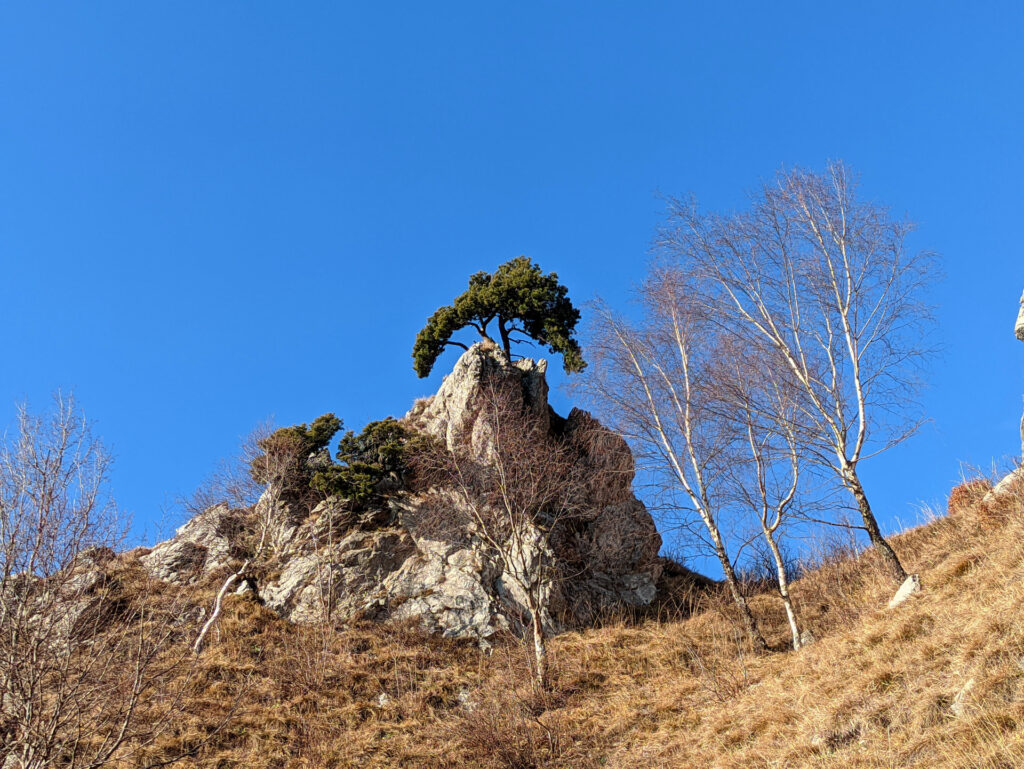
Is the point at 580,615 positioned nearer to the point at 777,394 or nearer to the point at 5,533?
the point at 777,394

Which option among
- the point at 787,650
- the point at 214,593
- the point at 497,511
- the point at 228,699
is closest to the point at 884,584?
the point at 787,650

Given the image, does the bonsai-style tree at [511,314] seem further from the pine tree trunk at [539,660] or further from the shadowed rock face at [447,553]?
the pine tree trunk at [539,660]

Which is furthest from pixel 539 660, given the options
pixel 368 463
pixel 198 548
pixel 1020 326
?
pixel 198 548

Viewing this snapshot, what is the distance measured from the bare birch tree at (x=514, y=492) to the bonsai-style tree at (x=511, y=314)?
4.71m

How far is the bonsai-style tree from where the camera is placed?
2455cm

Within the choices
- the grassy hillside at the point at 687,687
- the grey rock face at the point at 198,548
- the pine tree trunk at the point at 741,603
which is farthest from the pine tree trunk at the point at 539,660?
the grey rock face at the point at 198,548

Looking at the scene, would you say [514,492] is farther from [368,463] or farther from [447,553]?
[368,463]

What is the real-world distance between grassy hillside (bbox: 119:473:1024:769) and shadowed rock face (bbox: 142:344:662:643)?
92cm

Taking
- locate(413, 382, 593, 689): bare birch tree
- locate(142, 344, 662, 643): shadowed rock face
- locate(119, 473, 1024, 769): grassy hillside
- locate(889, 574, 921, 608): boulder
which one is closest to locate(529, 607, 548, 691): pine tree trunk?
locate(119, 473, 1024, 769): grassy hillside

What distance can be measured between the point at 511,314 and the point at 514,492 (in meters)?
9.29

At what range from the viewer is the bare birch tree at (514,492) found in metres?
17.6

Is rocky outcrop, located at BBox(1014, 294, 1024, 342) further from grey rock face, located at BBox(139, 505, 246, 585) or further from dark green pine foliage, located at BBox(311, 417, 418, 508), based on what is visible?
grey rock face, located at BBox(139, 505, 246, 585)

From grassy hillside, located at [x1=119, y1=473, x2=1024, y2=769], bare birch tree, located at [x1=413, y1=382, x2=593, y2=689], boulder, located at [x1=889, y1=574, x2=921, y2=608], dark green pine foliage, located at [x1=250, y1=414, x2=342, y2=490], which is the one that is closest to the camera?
grassy hillside, located at [x1=119, y1=473, x2=1024, y2=769]

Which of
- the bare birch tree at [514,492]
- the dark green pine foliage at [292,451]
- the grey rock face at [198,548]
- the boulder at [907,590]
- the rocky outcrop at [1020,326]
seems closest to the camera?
the rocky outcrop at [1020,326]
